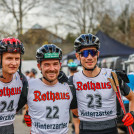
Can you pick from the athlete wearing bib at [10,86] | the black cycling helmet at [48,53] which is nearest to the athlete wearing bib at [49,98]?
the black cycling helmet at [48,53]

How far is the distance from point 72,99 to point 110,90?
0.56 meters

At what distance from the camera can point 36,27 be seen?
780 inches

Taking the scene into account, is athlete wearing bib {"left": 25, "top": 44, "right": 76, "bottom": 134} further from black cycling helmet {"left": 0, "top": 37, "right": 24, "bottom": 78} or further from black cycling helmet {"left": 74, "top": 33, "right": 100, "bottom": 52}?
black cycling helmet {"left": 74, "top": 33, "right": 100, "bottom": 52}

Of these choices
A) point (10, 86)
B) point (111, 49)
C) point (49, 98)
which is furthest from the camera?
point (111, 49)

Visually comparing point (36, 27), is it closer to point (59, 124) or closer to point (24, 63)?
point (24, 63)

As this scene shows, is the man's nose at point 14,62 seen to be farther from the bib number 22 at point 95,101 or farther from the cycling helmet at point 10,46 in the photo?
the bib number 22 at point 95,101

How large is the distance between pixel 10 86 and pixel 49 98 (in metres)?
0.57

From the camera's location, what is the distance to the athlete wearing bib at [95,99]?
130 inches

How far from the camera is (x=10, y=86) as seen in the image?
3.24 metres

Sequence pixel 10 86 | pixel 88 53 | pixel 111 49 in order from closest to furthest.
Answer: pixel 10 86 < pixel 88 53 < pixel 111 49

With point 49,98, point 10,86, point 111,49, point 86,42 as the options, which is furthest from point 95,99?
point 111,49

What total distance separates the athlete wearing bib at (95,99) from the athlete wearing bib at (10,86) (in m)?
0.75

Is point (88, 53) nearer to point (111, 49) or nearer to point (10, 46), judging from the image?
point (10, 46)

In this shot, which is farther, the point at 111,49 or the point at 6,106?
the point at 111,49
